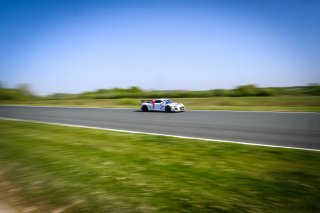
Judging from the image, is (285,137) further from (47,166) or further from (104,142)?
(47,166)

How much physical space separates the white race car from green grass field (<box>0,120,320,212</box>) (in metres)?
12.7

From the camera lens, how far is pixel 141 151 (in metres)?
6.32

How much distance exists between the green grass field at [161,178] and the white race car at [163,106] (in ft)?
41.8

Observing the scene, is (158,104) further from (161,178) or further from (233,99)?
(161,178)

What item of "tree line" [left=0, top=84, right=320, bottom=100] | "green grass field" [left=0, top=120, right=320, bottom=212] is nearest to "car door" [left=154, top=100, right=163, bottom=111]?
"green grass field" [left=0, top=120, right=320, bottom=212]

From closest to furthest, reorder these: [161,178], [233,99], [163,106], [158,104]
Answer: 1. [161,178]
2. [163,106]
3. [158,104]
4. [233,99]

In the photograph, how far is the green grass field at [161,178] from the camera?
3.33 meters

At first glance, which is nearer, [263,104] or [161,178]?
[161,178]

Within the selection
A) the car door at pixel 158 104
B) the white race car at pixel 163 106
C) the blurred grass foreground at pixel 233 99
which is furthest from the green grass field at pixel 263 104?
the car door at pixel 158 104

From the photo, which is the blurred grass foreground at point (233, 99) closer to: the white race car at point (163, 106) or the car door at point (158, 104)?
the white race car at point (163, 106)

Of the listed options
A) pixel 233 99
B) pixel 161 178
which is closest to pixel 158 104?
pixel 233 99

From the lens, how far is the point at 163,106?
20.3 m

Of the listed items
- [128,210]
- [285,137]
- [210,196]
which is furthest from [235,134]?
[128,210]

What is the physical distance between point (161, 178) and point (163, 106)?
16.1m
